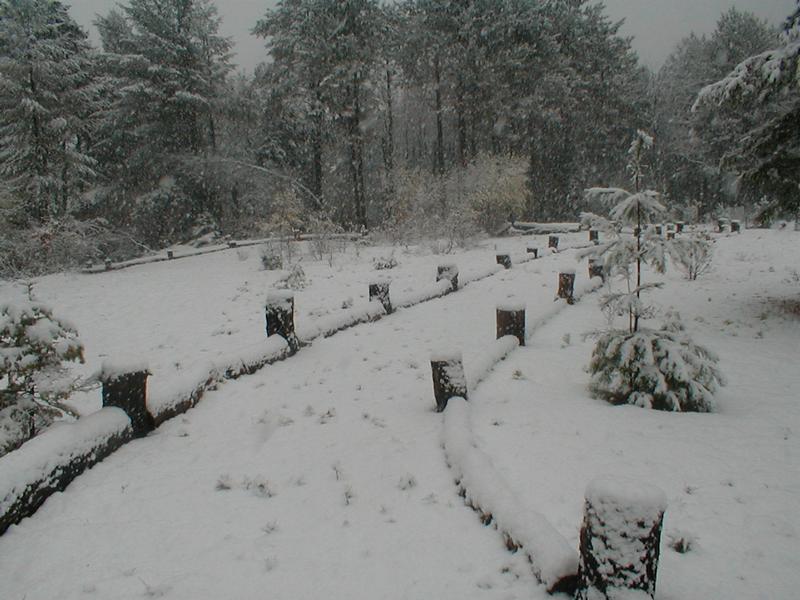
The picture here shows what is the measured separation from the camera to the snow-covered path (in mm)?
3109

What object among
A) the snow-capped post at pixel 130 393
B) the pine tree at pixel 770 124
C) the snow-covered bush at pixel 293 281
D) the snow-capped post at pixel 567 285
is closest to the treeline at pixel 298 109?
the snow-covered bush at pixel 293 281

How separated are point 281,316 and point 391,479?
4.22 m

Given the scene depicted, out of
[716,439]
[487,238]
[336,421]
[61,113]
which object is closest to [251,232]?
[61,113]

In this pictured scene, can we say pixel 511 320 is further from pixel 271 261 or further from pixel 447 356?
pixel 271 261

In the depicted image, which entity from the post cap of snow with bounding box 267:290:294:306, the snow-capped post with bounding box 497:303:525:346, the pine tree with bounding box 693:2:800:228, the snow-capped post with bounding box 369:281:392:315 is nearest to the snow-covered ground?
the snow-capped post with bounding box 497:303:525:346

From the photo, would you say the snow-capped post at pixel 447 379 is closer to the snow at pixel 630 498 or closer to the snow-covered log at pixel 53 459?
the snow at pixel 630 498

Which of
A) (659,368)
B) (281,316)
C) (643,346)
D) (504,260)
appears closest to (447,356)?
(643,346)

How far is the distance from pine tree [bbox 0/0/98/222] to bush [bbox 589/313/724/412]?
2259 centimetres

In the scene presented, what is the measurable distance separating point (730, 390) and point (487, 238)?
64.3ft

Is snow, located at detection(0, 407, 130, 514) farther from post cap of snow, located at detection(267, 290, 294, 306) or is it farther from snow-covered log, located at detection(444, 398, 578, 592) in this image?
snow-covered log, located at detection(444, 398, 578, 592)

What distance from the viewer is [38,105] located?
20969 millimetres

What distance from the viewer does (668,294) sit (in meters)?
12.3

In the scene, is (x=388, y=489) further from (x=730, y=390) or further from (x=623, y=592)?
(x=730, y=390)

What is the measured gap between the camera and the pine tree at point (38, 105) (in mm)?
21047
